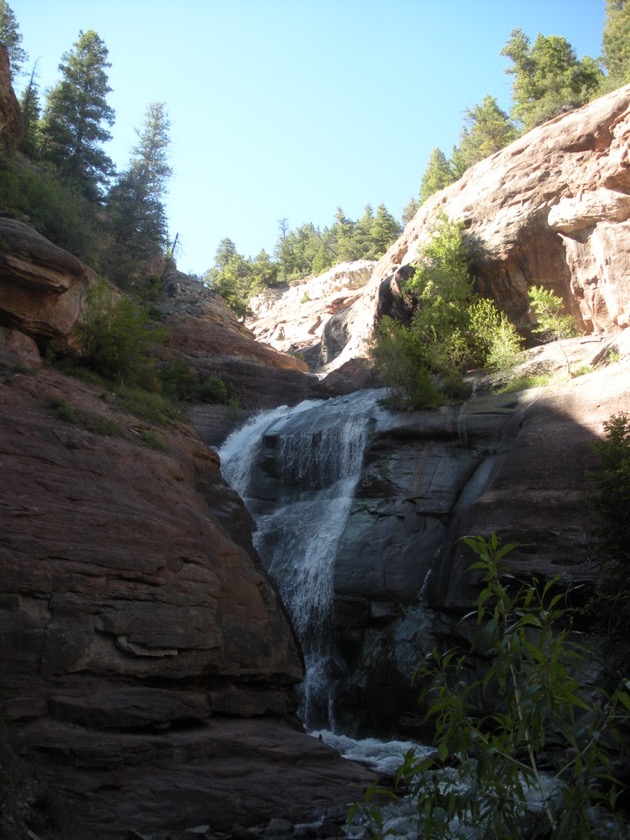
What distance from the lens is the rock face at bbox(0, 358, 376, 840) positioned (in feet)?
30.3

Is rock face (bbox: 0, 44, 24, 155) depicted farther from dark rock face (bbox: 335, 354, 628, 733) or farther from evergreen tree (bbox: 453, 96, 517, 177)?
evergreen tree (bbox: 453, 96, 517, 177)

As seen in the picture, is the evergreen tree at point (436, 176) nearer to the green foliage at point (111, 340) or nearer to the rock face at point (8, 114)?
the rock face at point (8, 114)

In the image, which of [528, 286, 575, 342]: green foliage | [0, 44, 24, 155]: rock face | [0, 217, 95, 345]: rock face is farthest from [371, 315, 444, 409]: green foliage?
[0, 44, 24, 155]: rock face

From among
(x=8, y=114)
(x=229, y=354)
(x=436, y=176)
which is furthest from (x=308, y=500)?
(x=436, y=176)

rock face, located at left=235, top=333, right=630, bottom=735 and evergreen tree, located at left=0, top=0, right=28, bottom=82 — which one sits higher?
evergreen tree, located at left=0, top=0, right=28, bottom=82

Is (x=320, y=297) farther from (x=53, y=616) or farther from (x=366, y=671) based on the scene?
(x=53, y=616)

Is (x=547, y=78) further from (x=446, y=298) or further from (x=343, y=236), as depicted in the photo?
(x=343, y=236)

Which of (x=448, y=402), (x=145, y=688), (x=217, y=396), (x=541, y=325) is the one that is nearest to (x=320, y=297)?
(x=217, y=396)

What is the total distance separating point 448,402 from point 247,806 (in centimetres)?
1562

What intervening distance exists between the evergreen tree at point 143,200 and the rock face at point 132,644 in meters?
23.4

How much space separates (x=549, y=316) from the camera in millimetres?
26266

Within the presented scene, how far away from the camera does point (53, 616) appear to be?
10.7 m

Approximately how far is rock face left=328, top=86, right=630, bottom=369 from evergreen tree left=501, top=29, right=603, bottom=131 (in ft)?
40.1

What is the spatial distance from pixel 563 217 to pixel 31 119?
30193mm
